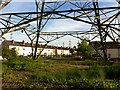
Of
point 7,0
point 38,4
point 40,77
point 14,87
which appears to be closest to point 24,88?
point 14,87

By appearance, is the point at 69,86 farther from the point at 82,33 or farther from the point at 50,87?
the point at 82,33

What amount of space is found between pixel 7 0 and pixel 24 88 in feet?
10.9

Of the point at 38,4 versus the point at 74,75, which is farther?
the point at 38,4

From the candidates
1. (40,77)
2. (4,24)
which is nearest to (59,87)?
(40,77)

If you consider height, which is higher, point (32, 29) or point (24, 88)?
point (32, 29)

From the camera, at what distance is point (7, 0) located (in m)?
7.93

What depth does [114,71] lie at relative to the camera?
27.3 feet

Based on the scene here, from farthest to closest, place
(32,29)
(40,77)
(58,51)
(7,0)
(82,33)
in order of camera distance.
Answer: (58,51) < (82,33) < (32,29) < (7,0) < (40,77)

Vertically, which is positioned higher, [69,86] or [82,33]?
[82,33]

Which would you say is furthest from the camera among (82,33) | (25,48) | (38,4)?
(25,48)

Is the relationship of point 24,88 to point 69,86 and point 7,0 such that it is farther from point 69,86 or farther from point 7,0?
point 7,0

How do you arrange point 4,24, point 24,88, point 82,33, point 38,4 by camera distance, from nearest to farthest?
point 24,88 < point 4,24 < point 38,4 < point 82,33

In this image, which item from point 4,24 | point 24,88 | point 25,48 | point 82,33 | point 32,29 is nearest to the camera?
point 24,88

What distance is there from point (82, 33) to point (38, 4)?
31.2 ft
